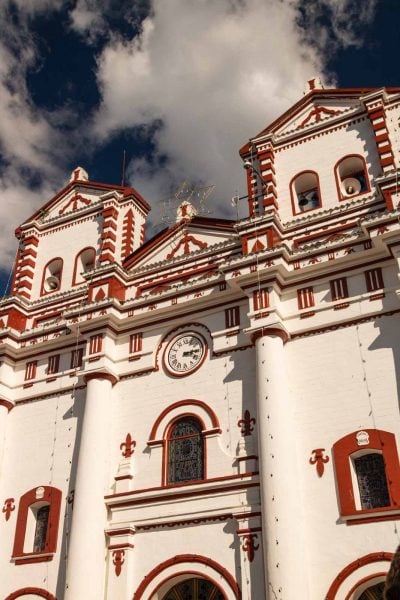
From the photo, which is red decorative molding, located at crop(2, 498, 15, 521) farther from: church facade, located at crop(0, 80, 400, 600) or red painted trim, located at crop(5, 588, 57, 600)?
red painted trim, located at crop(5, 588, 57, 600)

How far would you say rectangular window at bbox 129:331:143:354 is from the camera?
2033 centimetres

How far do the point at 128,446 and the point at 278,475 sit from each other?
5094 millimetres

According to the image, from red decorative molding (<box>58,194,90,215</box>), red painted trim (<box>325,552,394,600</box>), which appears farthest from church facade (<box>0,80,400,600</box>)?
red decorative molding (<box>58,194,90,215</box>)

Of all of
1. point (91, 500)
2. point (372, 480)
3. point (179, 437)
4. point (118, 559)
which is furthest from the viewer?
point (179, 437)

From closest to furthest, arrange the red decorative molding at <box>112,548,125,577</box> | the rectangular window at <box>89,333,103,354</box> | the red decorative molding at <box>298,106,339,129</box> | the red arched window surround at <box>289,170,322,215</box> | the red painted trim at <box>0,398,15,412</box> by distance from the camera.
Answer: the red decorative molding at <box>112,548,125,577</box>, the rectangular window at <box>89,333,103,354</box>, the red arched window surround at <box>289,170,322,215</box>, the red painted trim at <box>0,398,15,412</box>, the red decorative molding at <box>298,106,339,129</box>

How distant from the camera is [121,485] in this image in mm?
17875

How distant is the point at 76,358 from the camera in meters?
21.1

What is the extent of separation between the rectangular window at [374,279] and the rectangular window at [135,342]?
7.05m

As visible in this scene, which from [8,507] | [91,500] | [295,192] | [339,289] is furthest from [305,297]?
[8,507]

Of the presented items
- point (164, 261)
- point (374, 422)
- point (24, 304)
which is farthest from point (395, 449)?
point (24, 304)

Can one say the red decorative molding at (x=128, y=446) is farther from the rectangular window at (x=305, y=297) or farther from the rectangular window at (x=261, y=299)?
the rectangular window at (x=305, y=297)

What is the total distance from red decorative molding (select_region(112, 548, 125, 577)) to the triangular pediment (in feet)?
29.4

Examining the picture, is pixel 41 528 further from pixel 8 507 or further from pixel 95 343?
pixel 95 343

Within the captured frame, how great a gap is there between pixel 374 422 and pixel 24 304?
13526 millimetres
